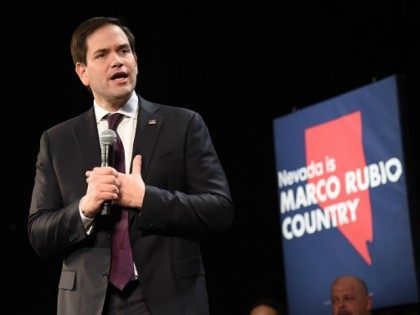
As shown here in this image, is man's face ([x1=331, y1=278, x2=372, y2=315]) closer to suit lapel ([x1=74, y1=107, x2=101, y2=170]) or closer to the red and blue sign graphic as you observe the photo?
the red and blue sign graphic

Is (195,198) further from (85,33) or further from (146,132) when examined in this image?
(85,33)

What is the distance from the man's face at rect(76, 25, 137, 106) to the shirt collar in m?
0.02

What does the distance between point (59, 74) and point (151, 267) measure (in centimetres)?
431

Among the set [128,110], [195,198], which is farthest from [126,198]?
[128,110]

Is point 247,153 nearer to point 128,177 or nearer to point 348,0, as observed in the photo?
point 348,0

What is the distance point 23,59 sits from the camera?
598cm

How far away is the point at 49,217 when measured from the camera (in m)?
2.11

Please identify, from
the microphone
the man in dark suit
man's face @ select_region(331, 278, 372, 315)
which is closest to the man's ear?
the man in dark suit

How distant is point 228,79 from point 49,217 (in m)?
4.36

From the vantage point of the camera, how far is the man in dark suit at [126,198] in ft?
Answer: 6.57

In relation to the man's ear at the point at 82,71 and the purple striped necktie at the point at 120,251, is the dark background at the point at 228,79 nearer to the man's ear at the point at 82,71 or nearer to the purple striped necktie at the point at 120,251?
the man's ear at the point at 82,71

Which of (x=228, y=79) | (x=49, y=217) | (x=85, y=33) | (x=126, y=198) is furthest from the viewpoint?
(x=228, y=79)

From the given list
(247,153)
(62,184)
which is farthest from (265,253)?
(62,184)

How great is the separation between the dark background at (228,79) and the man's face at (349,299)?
80cm
